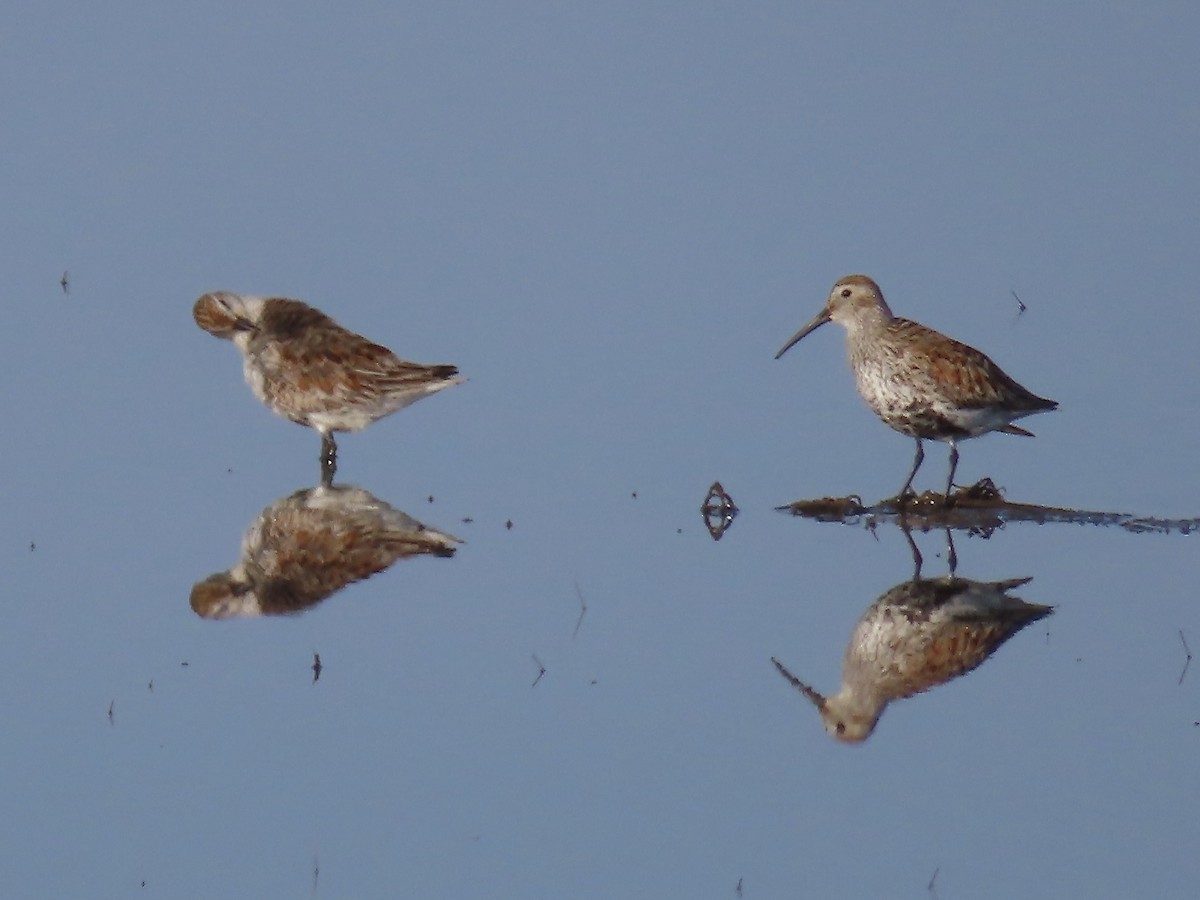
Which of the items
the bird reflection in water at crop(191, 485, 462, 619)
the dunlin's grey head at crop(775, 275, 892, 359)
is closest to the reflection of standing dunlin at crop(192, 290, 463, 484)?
the bird reflection in water at crop(191, 485, 462, 619)

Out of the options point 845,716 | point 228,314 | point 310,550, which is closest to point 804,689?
point 845,716

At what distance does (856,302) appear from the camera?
15102 millimetres

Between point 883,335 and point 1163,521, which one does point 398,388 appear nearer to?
point 883,335

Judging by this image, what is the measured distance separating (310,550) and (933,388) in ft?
13.6

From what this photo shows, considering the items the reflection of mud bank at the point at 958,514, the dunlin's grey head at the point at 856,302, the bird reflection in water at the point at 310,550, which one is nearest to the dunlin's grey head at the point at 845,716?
the bird reflection in water at the point at 310,550

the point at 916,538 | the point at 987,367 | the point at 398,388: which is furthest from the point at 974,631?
the point at 398,388

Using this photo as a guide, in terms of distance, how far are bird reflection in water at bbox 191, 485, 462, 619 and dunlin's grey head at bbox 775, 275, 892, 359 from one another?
346 centimetres

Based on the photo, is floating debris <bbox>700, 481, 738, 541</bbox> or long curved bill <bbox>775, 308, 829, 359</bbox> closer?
floating debris <bbox>700, 481, 738, 541</bbox>

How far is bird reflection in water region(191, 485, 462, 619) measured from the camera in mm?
11922

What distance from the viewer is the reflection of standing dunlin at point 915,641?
10234 mm

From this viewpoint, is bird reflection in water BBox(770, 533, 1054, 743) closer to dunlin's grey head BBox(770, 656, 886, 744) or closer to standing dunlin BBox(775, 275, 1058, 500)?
dunlin's grey head BBox(770, 656, 886, 744)

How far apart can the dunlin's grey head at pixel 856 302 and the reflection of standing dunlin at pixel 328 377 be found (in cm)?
266

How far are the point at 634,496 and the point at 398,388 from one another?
75.5 inches

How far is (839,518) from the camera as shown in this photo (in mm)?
14031
